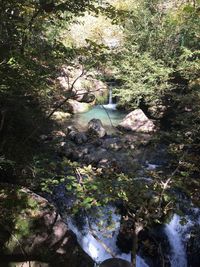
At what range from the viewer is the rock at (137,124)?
13.2 meters

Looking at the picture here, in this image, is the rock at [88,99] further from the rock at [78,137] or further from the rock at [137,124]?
the rock at [78,137]

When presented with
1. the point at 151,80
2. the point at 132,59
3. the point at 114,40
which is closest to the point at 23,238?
the point at 151,80

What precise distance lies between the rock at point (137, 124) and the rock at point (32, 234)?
8595 millimetres

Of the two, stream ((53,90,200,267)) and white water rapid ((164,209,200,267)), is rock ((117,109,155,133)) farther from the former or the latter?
white water rapid ((164,209,200,267))

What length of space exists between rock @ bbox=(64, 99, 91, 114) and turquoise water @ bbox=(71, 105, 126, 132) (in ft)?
1.11

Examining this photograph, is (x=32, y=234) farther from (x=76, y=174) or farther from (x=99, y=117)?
(x=99, y=117)

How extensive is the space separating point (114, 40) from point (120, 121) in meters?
9.61

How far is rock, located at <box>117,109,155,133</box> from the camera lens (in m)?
13.2

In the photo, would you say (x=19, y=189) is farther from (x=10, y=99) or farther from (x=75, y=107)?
(x=75, y=107)

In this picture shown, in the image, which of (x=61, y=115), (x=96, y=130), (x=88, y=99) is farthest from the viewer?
(x=88, y=99)

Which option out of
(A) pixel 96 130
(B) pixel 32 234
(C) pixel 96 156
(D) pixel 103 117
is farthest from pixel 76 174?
(D) pixel 103 117

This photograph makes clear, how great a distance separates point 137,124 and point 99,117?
2.43 meters

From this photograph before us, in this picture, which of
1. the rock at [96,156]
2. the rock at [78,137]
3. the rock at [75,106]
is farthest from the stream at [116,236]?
the rock at [75,106]

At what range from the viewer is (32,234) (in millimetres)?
4633
